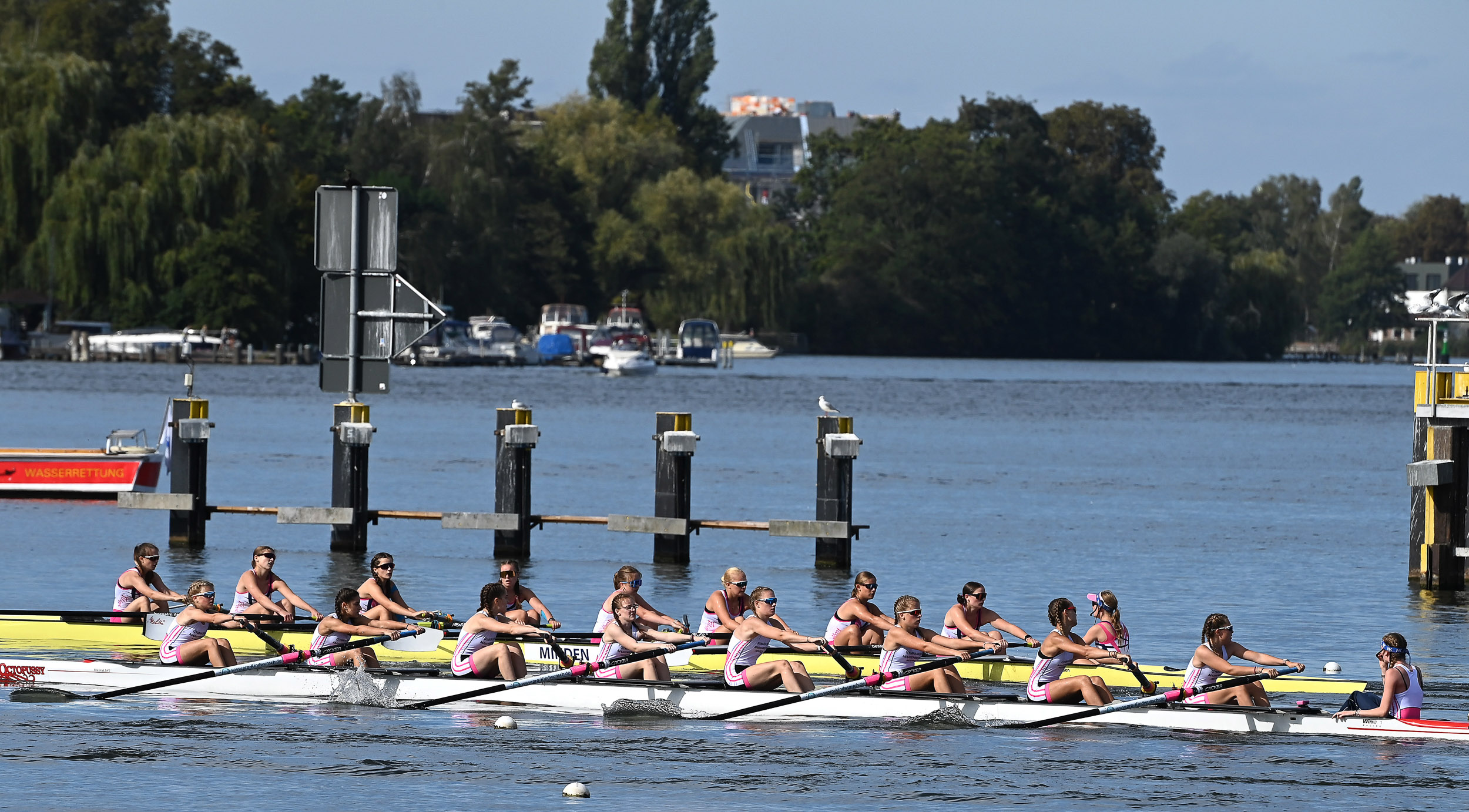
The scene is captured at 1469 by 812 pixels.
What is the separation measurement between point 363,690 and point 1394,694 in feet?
30.5

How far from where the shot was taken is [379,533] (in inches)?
1427

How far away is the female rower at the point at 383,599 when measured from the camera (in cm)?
2084

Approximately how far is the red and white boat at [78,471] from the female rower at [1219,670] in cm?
2340

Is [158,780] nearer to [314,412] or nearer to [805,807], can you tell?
[805,807]

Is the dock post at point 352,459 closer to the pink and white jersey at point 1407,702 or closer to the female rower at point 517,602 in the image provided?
the female rower at point 517,602

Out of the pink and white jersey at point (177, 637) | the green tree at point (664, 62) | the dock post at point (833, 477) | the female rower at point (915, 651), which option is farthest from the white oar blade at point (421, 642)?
the green tree at point (664, 62)

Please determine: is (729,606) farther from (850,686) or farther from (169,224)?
(169,224)

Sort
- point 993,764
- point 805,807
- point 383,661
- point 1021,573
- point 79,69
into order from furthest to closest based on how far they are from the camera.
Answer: point 79,69, point 1021,573, point 383,661, point 993,764, point 805,807

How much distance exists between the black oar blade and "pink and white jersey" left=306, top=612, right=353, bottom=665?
7.12ft

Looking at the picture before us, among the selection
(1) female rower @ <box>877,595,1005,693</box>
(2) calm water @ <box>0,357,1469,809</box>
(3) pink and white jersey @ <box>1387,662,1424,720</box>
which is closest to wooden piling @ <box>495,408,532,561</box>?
(2) calm water @ <box>0,357,1469,809</box>

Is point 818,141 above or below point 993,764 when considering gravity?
above

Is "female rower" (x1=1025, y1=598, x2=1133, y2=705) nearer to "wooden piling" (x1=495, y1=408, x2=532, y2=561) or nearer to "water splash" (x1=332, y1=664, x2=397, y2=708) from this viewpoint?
"water splash" (x1=332, y1=664, x2=397, y2=708)

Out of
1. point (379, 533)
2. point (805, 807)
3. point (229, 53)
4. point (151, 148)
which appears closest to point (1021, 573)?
point (379, 533)

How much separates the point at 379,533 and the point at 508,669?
16.6 metres
